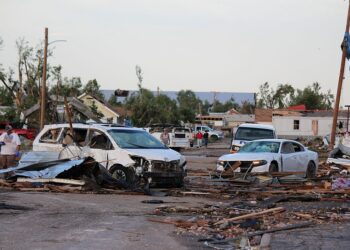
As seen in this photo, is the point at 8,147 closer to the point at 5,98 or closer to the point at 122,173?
the point at 122,173

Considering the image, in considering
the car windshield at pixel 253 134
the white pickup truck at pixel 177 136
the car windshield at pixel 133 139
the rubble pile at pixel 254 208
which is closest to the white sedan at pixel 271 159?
the rubble pile at pixel 254 208

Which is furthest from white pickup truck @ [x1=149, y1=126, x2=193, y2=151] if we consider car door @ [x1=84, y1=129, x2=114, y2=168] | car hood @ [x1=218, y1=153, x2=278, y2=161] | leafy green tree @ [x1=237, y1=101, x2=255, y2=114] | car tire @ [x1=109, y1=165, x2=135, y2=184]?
leafy green tree @ [x1=237, y1=101, x2=255, y2=114]

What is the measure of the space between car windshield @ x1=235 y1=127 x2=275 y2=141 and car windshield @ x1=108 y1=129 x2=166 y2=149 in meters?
12.5

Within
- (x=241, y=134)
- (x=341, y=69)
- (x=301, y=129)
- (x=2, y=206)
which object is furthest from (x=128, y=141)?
(x=301, y=129)

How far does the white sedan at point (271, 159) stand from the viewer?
1981 cm

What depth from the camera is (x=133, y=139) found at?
18531 millimetres

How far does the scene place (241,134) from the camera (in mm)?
31094

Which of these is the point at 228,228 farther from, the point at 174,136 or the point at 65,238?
the point at 174,136

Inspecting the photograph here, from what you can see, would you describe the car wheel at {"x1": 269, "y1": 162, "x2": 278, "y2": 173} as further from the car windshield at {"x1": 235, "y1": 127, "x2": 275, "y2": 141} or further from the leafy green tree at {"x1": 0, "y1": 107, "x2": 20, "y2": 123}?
the leafy green tree at {"x1": 0, "y1": 107, "x2": 20, "y2": 123}

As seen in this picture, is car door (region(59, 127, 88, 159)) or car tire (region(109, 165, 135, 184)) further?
car door (region(59, 127, 88, 159))

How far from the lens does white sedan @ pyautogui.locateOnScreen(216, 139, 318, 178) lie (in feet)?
65.0

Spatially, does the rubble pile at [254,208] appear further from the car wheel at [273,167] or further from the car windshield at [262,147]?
the car windshield at [262,147]

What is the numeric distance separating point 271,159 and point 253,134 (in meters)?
10.9

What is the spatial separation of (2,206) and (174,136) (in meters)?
33.1
